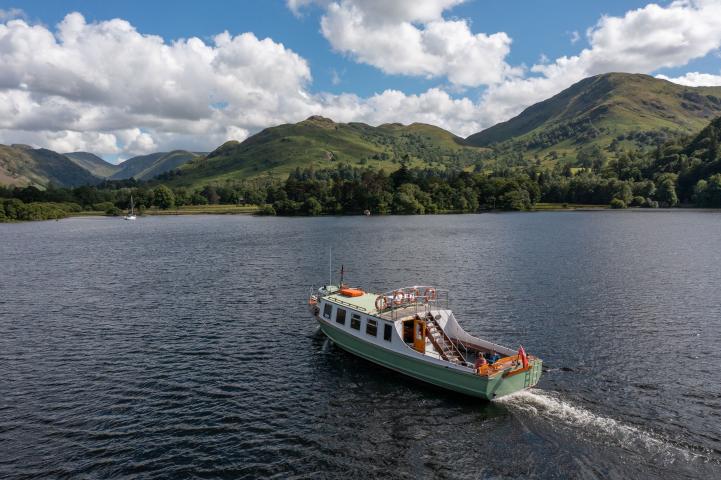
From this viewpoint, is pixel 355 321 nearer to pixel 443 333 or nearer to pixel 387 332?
pixel 387 332

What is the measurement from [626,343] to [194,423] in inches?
1611

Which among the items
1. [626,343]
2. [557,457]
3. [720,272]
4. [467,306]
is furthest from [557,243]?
[557,457]

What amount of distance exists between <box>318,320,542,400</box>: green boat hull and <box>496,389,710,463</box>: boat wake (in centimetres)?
117

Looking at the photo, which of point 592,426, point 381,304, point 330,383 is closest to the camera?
point 592,426

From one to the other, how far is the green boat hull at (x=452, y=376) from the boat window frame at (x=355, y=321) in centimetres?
113

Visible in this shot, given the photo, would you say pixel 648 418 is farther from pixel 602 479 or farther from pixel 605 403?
pixel 602 479

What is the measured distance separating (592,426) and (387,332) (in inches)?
652

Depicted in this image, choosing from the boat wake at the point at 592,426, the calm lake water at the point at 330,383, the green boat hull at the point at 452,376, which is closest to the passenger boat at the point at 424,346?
the green boat hull at the point at 452,376

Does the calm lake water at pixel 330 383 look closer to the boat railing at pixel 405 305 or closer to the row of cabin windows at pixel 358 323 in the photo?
the row of cabin windows at pixel 358 323

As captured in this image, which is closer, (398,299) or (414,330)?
(414,330)

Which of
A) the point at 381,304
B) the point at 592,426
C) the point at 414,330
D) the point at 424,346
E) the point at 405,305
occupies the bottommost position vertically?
the point at 592,426

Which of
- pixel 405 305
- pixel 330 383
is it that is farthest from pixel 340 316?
pixel 330 383

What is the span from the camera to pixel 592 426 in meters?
30.3

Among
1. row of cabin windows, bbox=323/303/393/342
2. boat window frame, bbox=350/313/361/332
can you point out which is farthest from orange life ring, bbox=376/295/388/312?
boat window frame, bbox=350/313/361/332
